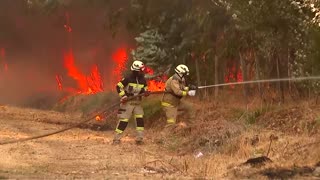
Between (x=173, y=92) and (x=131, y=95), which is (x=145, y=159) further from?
(x=173, y=92)

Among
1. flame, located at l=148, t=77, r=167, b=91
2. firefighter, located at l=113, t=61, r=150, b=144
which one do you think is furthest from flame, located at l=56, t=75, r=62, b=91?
firefighter, located at l=113, t=61, r=150, b=144

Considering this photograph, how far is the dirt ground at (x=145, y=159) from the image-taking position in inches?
306

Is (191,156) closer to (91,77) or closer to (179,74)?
(179,74)

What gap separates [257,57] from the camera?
15117mm

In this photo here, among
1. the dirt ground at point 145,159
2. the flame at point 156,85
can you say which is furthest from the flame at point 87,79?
the dirt ground at point 145,159

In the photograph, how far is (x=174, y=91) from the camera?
12508 millimetres

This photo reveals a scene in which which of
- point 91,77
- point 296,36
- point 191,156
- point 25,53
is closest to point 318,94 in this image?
point 296,36

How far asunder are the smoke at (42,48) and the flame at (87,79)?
224 millimetres

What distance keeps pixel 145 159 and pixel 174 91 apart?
323cm

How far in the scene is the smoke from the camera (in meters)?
26.0

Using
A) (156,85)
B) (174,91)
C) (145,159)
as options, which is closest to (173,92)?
(174,91)

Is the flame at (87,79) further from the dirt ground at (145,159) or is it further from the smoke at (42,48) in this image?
the dirt ground at (145,159)

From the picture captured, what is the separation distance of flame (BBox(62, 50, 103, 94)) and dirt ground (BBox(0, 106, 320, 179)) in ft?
38.8

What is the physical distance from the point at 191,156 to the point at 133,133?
16.2 ft
